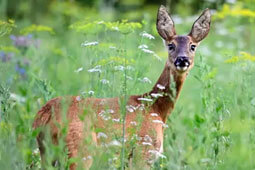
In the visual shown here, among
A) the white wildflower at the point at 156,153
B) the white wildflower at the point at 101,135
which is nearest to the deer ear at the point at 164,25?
the white wildflower at the point at 156,153

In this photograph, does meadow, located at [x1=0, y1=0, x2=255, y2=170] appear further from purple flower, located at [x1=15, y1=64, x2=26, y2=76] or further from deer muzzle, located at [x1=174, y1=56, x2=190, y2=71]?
purple flower, located at [x1=15, y1=64, x2=26, y2=76]

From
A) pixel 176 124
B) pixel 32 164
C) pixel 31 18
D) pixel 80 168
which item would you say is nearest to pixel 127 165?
pixel 32 164

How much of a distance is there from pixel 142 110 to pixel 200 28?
1.58m

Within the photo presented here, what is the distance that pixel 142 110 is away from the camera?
24.0ft

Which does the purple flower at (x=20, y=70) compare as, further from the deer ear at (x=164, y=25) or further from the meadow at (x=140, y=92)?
the deer ear at (x=164, y=25)

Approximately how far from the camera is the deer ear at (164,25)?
27.7 feet

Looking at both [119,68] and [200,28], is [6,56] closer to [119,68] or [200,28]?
[200,28]

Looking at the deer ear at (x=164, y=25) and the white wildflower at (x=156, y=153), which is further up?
the deer ear at (x=164, y=25)

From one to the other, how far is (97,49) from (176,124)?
302 cm

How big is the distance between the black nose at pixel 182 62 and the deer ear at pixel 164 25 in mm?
583

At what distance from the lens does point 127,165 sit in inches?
281

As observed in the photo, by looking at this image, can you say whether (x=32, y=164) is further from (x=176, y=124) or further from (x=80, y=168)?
(x=176, y=124)

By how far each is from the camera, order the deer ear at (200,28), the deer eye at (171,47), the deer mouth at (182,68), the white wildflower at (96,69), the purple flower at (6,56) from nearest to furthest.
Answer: the white wildflower at (96,69), the deer mouth at (182,68), the deer eye at (171,47), the deer ear at (200,28), the purple flower at (6,56)

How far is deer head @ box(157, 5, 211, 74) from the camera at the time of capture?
26.1 feet
